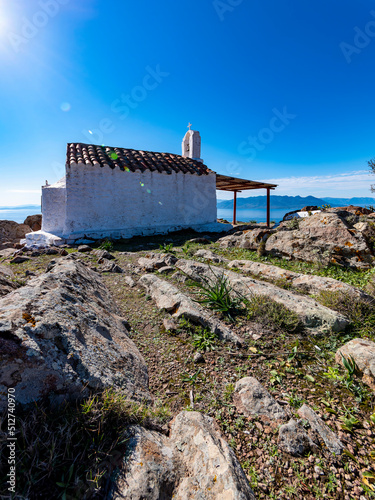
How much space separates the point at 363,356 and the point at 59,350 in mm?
2938

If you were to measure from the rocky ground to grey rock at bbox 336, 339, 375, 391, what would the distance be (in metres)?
0.01

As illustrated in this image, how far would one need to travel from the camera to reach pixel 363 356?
2.41 metres

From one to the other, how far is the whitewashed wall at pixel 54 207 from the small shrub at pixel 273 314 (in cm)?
1075

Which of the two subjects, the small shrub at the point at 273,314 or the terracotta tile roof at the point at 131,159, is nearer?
the small shrub at the point at 273,314

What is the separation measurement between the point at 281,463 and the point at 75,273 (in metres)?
3.17

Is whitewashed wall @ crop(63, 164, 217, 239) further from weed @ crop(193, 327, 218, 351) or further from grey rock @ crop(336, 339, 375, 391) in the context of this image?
grey rock @ crop(336, 339, 375, 391)

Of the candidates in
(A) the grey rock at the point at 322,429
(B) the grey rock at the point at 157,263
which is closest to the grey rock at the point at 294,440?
(A) the grey rock at the point at 322,429

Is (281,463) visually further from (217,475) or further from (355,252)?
(355,252)

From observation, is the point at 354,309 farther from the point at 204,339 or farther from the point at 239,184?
the point at 239,184

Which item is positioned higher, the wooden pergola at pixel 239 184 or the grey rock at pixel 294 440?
the wooden pergola at pixel 239 184

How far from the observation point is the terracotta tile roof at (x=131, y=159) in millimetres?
11773

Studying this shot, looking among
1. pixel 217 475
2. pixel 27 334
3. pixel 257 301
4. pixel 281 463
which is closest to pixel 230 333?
pixel 257 301

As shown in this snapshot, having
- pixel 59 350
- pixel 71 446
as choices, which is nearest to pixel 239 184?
pixel 59 350

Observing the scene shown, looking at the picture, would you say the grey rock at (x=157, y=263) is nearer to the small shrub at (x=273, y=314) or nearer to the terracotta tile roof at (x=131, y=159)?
the small shrub at (x=273, y=314)
